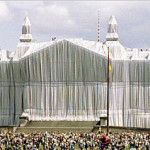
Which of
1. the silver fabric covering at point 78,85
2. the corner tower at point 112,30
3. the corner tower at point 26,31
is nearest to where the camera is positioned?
the silver fabric covering at point 78,85

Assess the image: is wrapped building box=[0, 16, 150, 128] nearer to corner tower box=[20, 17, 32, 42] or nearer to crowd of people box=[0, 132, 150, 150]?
corner tower box=[20, 17, 32, 42]

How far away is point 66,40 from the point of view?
Result: 78812mm

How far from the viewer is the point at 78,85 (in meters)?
79.4

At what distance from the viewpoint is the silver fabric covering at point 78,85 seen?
79.1 m

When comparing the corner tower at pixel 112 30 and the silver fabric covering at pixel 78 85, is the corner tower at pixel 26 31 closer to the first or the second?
the silver fabric covering at pixel 78 85

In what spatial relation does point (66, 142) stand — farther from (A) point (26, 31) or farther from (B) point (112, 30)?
(A) point (26, 31)

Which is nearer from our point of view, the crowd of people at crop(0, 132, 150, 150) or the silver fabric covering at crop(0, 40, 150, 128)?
the crowd of people at crop(0, 132, 150, 150)

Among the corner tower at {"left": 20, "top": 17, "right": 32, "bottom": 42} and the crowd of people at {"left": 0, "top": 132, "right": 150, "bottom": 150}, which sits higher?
the corner tower at {"left": 20, "top": 17, "right": 32, "bottom": 42}

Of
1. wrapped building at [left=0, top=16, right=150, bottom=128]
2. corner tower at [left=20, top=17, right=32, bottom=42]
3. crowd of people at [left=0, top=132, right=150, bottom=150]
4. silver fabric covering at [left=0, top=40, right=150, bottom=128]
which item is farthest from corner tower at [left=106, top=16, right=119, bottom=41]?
crowd of people at [left=0, top=132, right=150, bottom=150]

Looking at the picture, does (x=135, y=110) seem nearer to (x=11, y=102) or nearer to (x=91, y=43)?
(x=91, y=43)

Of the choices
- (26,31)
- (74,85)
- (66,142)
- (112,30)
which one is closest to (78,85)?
(74,85)

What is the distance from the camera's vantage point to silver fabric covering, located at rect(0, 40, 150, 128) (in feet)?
259

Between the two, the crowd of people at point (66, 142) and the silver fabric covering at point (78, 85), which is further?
the silver fabric covering at point (78, 85)

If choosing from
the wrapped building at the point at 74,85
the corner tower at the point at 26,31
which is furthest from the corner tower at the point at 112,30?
the corner tower at the point at 26,31
